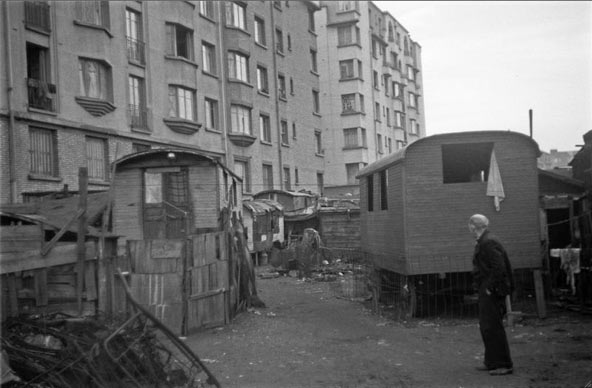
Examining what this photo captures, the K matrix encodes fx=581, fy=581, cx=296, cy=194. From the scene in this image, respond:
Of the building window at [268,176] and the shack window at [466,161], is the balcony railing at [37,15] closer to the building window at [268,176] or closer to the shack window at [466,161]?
the shack window at [466,161]

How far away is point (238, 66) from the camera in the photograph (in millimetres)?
34375

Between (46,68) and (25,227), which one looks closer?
(25,227)

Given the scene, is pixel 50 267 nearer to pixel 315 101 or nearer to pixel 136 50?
pixel 136 50

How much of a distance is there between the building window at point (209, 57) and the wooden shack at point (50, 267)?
2322 centimetres

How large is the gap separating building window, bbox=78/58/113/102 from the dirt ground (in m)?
14.4

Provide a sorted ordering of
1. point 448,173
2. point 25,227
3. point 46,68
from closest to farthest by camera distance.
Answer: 1. point 25,227
2. point 448,173
3. point 46,68

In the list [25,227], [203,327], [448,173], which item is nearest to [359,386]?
[203,327]

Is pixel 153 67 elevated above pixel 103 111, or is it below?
above

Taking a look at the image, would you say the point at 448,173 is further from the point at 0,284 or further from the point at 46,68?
the point at 46,68

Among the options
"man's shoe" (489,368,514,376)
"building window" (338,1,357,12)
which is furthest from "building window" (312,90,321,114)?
"man's shoe" (489,368,514,376)

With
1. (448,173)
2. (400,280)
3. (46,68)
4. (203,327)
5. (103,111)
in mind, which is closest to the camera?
(203,327)

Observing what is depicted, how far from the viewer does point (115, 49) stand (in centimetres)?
2497

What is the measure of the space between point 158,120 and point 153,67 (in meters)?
2.52

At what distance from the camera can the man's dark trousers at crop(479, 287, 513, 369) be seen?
7.46 metres
